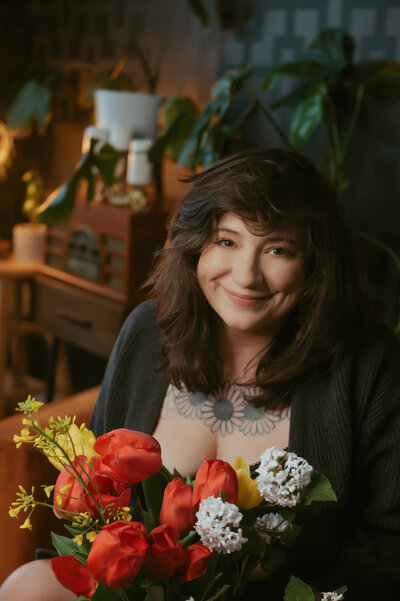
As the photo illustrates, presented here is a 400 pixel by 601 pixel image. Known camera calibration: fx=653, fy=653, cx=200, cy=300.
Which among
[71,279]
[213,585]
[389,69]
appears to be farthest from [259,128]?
[213,585]

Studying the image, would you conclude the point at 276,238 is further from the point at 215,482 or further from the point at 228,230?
the point at 215,482

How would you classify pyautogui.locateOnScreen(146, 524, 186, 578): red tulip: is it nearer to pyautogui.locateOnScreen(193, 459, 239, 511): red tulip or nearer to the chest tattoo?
pyautogui.locateOnScreen(193, 459, 239, 511): red tulip

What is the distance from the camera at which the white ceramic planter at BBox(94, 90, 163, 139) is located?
2.28 metres

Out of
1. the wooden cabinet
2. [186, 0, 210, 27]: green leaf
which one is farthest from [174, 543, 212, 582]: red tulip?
[186, 0, 210, 27]: green leaf

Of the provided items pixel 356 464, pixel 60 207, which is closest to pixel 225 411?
pixel 356 464

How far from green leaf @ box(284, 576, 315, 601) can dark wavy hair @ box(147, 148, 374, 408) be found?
0.51m

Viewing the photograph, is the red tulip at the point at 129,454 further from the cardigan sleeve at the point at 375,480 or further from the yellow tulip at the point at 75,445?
the cardigan sleeve at the point at 375,480

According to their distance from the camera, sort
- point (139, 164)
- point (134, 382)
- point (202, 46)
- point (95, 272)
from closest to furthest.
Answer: point (134, 382) → point (139, 164) → point (95, 272) → point (202, 46)

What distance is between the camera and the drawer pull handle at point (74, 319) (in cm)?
238

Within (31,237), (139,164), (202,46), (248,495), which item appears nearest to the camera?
(248,495)

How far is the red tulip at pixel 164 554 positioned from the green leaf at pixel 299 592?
0.46ft

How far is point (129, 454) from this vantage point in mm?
580

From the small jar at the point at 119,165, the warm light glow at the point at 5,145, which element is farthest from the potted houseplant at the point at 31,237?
the small jar at the point at 119,165

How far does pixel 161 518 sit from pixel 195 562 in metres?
0.06
